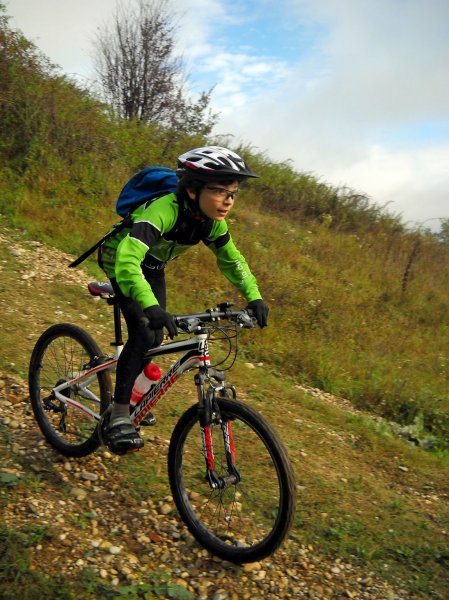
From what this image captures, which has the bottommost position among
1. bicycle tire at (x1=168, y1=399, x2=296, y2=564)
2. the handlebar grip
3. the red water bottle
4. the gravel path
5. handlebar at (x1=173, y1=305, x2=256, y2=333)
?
the gravel path

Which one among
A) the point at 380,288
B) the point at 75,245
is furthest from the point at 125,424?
the point at 380,288

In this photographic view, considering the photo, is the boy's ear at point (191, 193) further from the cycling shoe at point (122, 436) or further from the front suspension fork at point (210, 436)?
the cycling shoe at point (122, 436)

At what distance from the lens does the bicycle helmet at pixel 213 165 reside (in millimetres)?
3268

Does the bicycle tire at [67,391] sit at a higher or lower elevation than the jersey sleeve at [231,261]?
lower

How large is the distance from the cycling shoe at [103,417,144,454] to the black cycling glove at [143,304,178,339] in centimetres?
88

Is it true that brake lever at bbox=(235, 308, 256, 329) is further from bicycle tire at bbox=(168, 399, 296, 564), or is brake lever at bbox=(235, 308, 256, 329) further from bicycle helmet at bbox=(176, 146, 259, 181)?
bicycle helmet at bbox=(176, 146, 259, 181)

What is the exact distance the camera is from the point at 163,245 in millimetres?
3609

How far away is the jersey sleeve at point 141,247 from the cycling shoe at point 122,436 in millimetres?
843

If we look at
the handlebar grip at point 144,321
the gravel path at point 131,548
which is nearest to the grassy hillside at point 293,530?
the gravel path at point 131,548

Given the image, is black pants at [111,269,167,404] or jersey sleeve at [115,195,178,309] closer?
jersey sleeve at [115,195,178,309]

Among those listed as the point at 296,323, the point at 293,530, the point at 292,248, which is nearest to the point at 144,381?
the point at 293,530

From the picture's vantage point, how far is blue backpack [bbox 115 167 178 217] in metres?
3.59

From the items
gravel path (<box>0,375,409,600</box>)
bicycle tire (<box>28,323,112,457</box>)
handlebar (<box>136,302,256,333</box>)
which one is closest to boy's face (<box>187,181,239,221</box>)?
handlebar (<box>136,302,256,333</box>)

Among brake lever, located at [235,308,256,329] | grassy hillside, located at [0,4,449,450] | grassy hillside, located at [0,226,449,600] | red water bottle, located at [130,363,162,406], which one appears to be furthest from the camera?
grassy hillside, located at [0,4,449,450]
